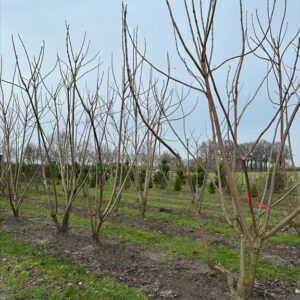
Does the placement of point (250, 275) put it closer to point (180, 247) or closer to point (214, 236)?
point (180, 247)

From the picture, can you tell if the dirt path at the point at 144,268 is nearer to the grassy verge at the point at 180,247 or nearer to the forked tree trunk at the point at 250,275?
the grassy verge at the point at 180,247

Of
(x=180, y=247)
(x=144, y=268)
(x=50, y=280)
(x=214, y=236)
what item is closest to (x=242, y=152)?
(x=144, y=268)

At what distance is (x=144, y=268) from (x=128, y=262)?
335 mm

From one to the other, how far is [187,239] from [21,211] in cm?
497

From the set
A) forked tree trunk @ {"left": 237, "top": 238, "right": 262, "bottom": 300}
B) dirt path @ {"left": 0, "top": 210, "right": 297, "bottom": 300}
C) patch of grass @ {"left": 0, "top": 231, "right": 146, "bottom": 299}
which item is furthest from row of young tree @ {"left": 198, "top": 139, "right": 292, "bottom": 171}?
patch of grass @ {"left": 0, "top": 231, "right": 146, "bottom": 299}

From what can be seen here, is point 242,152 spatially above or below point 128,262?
above

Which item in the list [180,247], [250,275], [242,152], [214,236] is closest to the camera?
[250,275]

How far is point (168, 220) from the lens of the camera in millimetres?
8289

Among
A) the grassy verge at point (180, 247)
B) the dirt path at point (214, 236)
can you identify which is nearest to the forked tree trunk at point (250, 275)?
the grassy verge at point (180, 247)

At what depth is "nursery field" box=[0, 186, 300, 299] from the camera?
3.53 metres

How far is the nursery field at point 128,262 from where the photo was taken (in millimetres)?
3527

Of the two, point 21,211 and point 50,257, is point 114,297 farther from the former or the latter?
point 21,211

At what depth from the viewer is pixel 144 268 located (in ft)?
13.9

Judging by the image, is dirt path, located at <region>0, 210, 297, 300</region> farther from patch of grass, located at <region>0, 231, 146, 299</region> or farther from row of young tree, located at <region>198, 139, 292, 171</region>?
row of young tree, located at <region>198, 139, 292, 171</region>
